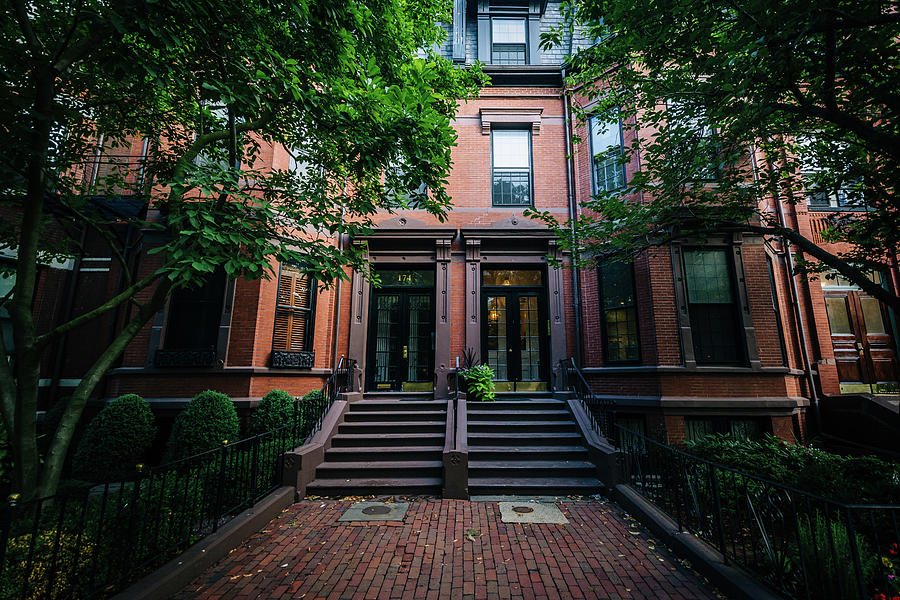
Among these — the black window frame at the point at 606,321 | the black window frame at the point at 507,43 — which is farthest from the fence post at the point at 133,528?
the black window frame at the point at 507,43

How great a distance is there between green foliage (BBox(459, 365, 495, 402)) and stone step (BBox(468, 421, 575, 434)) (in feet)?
3.32

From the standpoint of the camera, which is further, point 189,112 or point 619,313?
point 619,313

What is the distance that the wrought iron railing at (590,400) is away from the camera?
7481 millimetres

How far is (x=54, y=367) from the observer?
8.61m

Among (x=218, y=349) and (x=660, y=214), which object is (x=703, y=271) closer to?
(x=660, y=214)

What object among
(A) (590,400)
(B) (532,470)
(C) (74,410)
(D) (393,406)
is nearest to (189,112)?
(C) (74,410)

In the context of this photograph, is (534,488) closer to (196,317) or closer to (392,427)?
(392,427)

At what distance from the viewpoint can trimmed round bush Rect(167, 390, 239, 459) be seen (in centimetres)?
714

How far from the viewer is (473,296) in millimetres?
10211

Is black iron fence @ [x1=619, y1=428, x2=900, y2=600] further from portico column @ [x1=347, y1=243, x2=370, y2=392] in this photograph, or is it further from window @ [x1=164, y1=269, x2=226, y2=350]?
window @ [x1=164, y1=269, x2=226, y2=350]

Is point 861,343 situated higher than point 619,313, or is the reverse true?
point 619,313

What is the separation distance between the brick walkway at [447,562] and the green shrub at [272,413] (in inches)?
99.2

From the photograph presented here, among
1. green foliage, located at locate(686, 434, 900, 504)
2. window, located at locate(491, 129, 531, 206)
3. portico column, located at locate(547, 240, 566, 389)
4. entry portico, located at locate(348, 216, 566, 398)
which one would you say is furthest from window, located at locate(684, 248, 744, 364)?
window, located at locate(491, 129, 531, 206)

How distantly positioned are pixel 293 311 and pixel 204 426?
312cm
